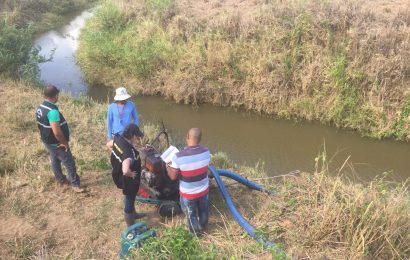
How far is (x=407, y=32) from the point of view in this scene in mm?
11359

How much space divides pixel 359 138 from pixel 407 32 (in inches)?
128

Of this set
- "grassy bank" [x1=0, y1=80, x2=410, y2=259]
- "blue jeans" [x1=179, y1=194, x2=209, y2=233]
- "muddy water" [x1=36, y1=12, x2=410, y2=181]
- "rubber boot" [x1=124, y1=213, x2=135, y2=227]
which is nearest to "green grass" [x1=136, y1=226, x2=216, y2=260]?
"grassy bank" [x1=0, y1=80, x2=410, y2=259]

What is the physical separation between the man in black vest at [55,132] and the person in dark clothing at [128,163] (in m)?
1.21

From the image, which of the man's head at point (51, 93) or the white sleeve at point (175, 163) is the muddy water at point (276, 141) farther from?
the man's head at point (51, 93)

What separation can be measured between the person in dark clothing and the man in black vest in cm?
121

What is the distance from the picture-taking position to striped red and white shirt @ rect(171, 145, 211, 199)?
5406 mm

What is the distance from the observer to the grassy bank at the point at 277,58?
11281 mm

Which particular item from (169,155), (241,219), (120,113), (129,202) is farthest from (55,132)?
(241,219)

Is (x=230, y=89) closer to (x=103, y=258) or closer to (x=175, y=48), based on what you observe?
(x=175, y=48)

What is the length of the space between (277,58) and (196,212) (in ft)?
26.0

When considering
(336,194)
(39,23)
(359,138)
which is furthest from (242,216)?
(39,23)

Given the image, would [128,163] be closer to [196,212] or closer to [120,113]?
[196,212]

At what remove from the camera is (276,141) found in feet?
37.7

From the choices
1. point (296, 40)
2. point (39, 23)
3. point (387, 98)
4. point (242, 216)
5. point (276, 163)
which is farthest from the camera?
point (39, 23)
